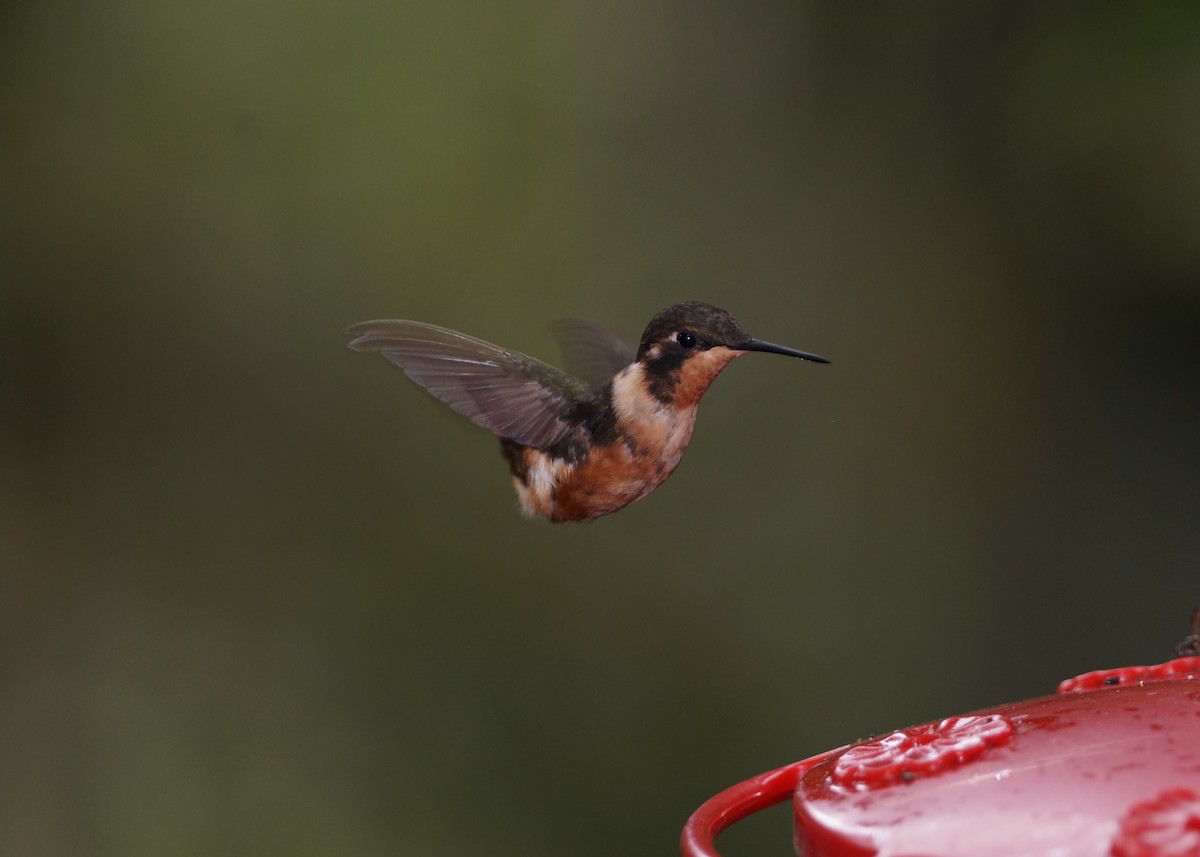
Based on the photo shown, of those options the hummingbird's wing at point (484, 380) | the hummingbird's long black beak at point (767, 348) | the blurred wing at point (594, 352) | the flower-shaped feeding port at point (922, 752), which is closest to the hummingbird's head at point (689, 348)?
the hummingbird's long black beak at point (767, 348)

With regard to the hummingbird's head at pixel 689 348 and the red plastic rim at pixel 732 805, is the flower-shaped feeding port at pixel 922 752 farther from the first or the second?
the hummingbird's head at pixel 689 348

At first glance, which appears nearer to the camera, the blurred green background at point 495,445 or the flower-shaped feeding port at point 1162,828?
the flower-shaped feeding port at point 1162,828

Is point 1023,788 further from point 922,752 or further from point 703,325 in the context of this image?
point 703,325

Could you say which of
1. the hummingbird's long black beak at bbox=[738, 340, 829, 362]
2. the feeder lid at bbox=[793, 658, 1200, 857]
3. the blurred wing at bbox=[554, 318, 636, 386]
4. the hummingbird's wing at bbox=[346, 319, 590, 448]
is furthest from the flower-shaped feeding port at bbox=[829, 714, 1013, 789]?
the blurred wing at bbox=[554, 318, 636, 386]

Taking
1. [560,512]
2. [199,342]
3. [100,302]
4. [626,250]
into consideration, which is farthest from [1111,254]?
[100,302]

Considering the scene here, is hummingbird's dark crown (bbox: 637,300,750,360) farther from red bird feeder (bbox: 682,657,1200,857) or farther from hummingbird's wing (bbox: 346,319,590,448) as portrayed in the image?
red bird feeder (bbox: 682,657,1200,857)

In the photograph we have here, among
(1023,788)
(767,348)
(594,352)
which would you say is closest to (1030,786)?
(1023,788)
